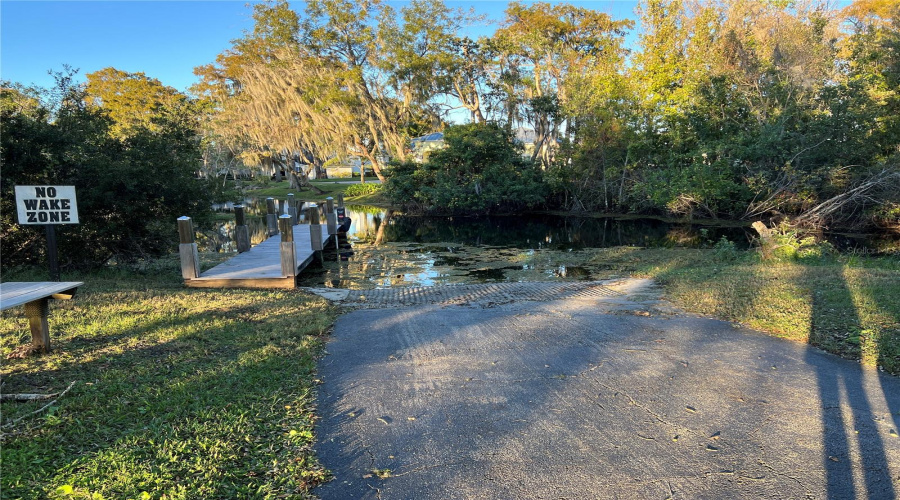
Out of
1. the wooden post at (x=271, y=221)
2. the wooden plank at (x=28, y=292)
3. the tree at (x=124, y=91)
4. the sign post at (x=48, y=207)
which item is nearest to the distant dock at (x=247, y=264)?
the sign post at (x=48, y=207)

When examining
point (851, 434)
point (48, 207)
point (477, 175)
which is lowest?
point (851, 434)

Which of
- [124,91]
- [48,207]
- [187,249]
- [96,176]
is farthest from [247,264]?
[124,91]

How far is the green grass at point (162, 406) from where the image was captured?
2.76 metres

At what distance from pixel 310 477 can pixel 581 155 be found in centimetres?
2578

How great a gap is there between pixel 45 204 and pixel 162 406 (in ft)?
16.5

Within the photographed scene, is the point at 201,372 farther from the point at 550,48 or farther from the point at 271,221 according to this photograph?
the point at 550,48

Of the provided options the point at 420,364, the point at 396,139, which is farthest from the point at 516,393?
the point at 396,139

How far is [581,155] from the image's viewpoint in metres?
26.8

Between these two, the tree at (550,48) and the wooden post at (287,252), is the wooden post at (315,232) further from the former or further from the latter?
the tree at (550,48)

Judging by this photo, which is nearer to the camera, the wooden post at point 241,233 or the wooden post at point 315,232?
the wooden post at point 241,233

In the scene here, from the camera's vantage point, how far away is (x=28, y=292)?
4.25 meters

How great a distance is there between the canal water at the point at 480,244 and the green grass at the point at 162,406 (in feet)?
17.7

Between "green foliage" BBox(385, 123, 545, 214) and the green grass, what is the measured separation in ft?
71.8

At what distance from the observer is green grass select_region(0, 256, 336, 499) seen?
2764 mm
